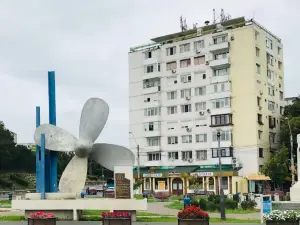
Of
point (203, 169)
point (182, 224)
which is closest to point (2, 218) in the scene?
point (182, 224)

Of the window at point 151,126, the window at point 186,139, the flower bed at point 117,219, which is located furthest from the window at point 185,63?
the flower bed at point 117,219

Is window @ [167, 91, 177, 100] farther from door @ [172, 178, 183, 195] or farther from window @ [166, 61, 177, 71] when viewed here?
door @ [172, 178, 183, 195]

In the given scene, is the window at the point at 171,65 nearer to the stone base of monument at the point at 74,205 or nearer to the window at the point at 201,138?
the window at the point at 201,138

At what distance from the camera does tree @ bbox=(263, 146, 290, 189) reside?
192ft

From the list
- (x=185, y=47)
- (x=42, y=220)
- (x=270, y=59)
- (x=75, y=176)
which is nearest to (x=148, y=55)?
(x=185, y=47)

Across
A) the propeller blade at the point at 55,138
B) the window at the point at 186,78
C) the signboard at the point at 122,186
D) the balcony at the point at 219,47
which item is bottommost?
the signboard at the point at 122,186

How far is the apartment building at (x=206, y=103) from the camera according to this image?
6438cm

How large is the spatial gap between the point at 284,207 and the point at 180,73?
140 feet

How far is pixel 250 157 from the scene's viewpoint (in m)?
63.6

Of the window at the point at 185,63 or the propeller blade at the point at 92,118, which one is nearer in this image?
the propeller blade at the point at 92,118

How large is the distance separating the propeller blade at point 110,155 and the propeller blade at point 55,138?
4.02 feet

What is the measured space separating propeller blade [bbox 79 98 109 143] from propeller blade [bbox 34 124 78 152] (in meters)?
0.64

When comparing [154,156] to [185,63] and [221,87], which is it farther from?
[221,87]

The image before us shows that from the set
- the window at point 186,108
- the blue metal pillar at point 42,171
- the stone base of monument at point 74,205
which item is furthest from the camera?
the window at point 186,108
